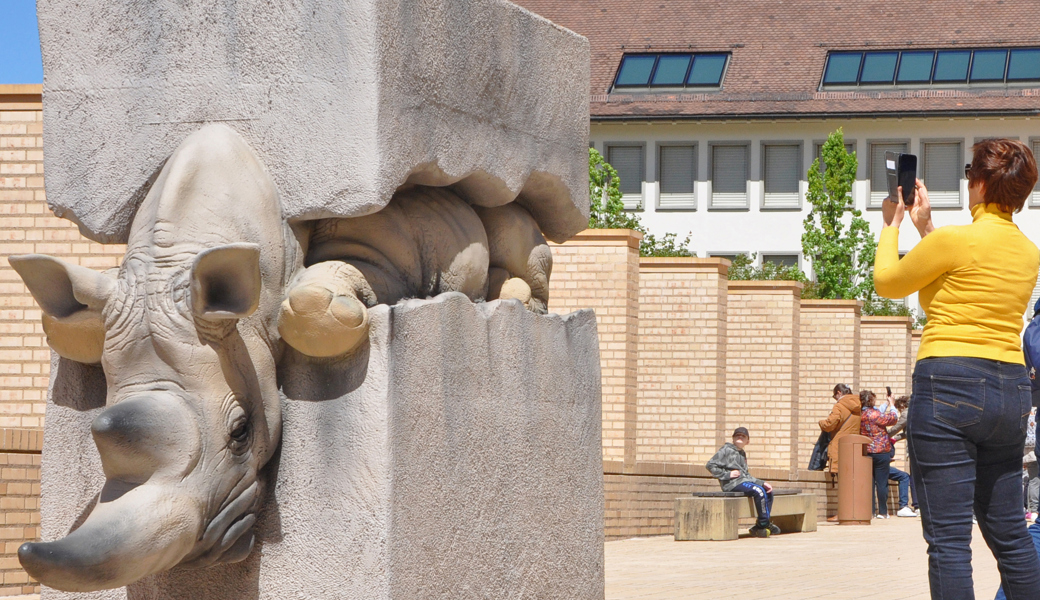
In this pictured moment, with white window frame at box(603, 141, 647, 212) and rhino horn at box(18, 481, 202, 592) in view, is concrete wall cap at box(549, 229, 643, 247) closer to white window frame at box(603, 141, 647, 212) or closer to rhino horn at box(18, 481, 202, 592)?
rhino horn at box(18, 481, 202, 592)

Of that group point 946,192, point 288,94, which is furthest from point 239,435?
point 946,192

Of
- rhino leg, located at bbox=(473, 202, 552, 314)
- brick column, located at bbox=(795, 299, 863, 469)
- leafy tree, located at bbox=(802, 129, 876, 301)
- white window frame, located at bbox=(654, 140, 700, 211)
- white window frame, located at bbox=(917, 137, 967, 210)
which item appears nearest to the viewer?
rhino leg, located at bbox=(473, 202, 552, 314)

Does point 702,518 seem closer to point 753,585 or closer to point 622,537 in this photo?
point 622,537

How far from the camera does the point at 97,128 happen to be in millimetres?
4969

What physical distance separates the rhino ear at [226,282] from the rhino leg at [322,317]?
0.68 ft

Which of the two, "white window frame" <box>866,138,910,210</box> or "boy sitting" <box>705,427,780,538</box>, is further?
"white window frame" <box>866,138,910,210</box>

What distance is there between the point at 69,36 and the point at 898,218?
325 cm

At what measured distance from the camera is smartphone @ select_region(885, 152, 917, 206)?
21.1 ft

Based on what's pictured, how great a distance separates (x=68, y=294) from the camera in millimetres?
4445

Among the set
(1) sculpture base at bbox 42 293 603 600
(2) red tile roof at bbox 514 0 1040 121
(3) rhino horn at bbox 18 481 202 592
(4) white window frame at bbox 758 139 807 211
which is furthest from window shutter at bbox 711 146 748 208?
(3) rhino horn at bbox 18 481 202 592

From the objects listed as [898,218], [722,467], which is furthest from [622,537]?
[898,218]

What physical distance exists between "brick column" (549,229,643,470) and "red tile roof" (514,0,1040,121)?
3183cm

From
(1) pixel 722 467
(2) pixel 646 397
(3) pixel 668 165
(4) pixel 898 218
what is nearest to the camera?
(4) pixel 898 218

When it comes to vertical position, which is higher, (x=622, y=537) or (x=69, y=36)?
(x=69, y=36)
